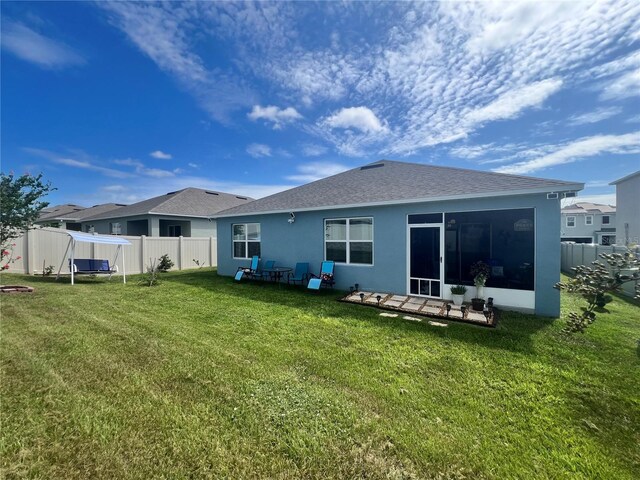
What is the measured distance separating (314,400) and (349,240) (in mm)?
6631

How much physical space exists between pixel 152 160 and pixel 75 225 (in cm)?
1362

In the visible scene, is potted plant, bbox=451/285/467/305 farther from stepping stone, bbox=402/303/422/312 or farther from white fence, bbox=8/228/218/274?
white fence, bbox=8/228/218/274

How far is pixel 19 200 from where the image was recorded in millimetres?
8602

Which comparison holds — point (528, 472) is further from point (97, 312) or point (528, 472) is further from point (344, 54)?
point (344, 54)

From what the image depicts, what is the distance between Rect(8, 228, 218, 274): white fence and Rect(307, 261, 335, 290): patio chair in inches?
381

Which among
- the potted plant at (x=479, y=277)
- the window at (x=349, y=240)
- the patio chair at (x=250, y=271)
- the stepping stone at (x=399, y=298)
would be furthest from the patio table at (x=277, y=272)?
the potted plant at (x=479, y=277)

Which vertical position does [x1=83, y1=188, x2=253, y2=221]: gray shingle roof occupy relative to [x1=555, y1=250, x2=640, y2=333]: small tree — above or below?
above

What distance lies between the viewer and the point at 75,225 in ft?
90.7

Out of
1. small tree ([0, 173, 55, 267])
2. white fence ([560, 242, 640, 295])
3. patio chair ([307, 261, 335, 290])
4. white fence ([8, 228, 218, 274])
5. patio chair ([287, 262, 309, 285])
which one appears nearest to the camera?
small tree ([0, 173, 55, 267])

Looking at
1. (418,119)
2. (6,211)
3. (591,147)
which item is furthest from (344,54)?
(591,147)

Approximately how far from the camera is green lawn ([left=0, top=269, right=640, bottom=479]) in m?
2.23

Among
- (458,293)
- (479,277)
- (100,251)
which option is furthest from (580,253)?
(100,251)

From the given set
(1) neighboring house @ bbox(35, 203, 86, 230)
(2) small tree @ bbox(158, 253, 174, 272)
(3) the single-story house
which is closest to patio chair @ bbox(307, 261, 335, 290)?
(2) small tree @ bbox(158, 253, 174, 272)

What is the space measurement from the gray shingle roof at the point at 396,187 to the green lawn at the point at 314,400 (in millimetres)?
3384
